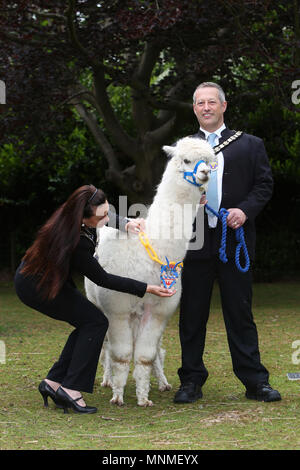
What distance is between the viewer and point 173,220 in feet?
14.6

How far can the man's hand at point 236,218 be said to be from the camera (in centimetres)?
442

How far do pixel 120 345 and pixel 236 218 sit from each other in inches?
45.9

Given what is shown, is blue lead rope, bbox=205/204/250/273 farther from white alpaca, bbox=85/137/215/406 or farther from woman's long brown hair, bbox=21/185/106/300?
woman's long brown hair, bbox=21/185/106/300

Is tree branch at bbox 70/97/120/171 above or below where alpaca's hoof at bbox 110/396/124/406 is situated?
above

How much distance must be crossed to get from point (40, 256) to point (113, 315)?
0.67 m

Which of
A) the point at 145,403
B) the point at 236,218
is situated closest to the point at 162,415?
the point at 145,403

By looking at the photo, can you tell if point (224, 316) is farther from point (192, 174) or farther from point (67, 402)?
point (67, 402)

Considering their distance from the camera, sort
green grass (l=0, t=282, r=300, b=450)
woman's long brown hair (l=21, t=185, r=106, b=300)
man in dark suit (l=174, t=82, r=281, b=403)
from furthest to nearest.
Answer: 1. man in dark suit (l=174, t=82, r=281, b=403)
2. woman's long brown hair (l=21, t=185, r=106, b=300)
3. green grass (l=0, t=282, r=300, b=450)

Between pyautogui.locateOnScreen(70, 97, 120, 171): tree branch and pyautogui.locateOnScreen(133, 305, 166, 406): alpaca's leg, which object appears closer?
pyautogui.locateOnScreen(133, 305, 166, 406): alpaca's leg

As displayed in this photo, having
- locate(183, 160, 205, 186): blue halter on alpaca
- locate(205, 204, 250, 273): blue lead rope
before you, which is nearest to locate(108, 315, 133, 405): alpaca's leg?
locate(205, 204, 250, 273): blue lead rope

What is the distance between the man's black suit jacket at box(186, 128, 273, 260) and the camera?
455 centimetres
